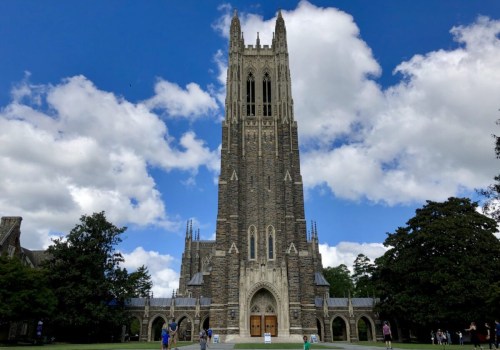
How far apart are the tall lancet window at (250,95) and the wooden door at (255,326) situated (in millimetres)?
24671

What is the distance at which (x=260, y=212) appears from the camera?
4994cm

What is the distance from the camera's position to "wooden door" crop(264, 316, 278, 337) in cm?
4616

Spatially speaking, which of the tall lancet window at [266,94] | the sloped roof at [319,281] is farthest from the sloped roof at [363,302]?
the tall lancet window at [266,94]

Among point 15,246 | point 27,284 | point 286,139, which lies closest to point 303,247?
point 286,139

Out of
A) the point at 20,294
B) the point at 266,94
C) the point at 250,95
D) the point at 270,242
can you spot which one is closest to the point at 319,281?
the point at 270,242

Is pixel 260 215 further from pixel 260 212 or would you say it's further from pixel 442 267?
pixel 442 267

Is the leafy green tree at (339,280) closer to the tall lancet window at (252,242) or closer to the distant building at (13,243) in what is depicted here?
the tall lancet window at (252,242)

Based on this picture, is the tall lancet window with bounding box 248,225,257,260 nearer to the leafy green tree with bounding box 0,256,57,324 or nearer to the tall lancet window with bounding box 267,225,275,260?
the tall lancet window with bounding box 267,225,275,260

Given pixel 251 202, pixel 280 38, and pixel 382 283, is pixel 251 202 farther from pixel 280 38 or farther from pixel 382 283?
pixel 280 38

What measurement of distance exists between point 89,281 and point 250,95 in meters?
29.7

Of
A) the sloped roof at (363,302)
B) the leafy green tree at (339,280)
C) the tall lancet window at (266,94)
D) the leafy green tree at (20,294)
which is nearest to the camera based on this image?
the leafy green tree at (20,294)

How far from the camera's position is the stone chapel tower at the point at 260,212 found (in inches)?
1809

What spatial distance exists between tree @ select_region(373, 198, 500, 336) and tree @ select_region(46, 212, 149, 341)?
2770 cm

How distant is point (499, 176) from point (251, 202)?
1021 inches
